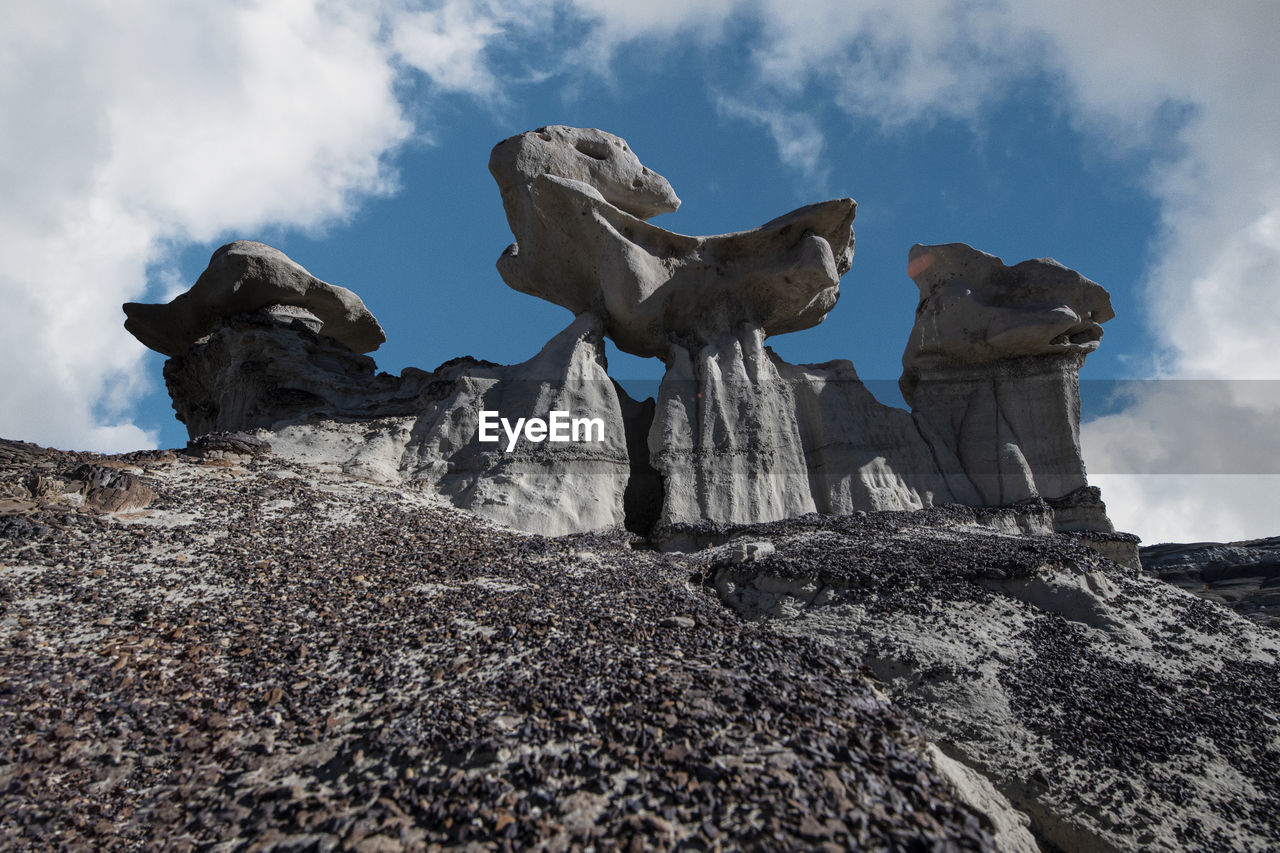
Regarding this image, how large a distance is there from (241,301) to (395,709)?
1249 cm

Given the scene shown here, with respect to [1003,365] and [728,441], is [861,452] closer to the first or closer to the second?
[728,441]

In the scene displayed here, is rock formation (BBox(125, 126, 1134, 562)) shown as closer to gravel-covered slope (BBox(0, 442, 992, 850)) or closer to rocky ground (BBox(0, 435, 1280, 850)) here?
rocky ground (BBox(0, 435, 1280, 850))

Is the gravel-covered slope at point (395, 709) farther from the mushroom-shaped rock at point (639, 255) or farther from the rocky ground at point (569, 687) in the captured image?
the mushroom-shaped rock at point (639, 255)

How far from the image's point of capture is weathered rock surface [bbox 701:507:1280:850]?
5.17m

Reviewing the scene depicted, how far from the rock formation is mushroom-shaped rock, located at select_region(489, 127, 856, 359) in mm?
41

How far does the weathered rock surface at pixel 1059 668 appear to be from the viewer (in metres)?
5.17

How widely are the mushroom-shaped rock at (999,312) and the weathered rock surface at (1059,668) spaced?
21.4 feet

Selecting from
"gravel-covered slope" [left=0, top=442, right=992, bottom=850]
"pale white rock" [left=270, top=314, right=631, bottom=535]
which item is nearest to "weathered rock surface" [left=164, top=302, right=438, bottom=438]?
"pale white rock" [left=270, top=314, right=631, bottom=535]

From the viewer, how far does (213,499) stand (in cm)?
831

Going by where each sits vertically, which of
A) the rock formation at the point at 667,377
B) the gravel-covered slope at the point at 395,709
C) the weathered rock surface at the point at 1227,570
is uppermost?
the rock formation at the point at 667,377

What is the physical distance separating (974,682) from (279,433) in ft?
32.0

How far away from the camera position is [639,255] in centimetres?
1399

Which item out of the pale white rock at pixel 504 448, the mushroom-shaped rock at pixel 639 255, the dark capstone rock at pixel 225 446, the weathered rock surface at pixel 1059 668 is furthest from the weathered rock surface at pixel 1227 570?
the dark capstone rock at pixel 225 446

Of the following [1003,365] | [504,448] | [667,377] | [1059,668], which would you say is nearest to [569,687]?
[1059,668]
